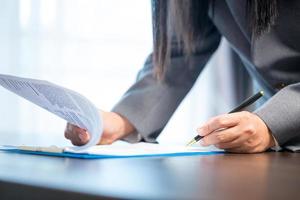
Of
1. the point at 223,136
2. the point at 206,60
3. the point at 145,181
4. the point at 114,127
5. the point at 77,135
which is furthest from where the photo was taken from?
the point at 206,60

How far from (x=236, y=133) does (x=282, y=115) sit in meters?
0.09

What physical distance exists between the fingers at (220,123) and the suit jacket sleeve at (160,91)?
10.6 inches

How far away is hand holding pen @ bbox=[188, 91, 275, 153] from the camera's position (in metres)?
0.70

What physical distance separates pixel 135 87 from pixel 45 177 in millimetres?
662

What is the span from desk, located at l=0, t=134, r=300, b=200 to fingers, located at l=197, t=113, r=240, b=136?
0.19 m

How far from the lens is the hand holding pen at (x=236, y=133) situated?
697 mm

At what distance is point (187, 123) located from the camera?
75.1 inches

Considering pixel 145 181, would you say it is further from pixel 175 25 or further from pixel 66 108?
pixel 175 25

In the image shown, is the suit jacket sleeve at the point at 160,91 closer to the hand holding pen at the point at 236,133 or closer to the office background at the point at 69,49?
the hand holding pen at the point at 236,133

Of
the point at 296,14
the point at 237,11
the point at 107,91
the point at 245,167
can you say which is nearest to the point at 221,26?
the point at 237,11

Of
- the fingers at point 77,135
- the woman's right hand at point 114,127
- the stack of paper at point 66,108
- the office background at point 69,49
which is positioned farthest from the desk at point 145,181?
the office background at point 69,49

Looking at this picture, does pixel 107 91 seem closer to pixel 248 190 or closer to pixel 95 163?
pixel 95 163

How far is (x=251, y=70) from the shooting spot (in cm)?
101

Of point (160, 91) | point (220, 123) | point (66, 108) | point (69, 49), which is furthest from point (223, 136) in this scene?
point (69, 49)
